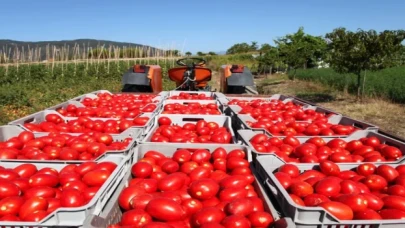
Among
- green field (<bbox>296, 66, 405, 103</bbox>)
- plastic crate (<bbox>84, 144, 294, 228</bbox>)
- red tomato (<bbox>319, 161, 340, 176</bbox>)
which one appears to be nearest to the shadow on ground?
green field (<bbox>296, 66, 405, 103</bbox>)

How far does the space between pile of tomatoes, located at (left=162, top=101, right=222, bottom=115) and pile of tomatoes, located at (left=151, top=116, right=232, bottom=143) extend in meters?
0.68

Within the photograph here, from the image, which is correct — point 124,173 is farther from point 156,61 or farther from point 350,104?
point 156,61

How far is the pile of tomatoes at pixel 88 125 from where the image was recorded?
159 inches

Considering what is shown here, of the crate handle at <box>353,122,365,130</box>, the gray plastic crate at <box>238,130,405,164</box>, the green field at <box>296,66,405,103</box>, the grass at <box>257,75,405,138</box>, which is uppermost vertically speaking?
the green field at <box>296,66,405,103</box>

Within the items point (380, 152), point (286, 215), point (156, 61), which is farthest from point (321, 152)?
point (156, 61)

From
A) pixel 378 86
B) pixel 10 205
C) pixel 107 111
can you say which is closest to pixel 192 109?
pixel 107 111

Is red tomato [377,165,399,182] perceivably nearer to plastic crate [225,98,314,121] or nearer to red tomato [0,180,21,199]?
plastic crate [225,98,314,121]

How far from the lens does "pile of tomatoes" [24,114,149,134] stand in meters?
4.03

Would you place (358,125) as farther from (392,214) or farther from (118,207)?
(118,207)

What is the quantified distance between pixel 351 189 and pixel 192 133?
228 cm

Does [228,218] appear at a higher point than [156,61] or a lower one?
lower

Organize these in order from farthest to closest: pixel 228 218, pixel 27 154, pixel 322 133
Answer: pixel 322 133, pixel 27 154, pixel 228 218

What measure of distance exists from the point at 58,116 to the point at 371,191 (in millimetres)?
4194

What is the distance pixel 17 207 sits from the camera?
2010mm
